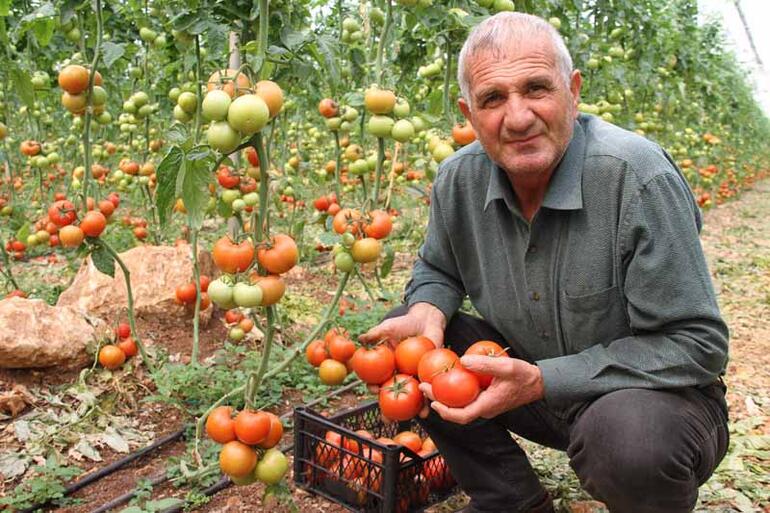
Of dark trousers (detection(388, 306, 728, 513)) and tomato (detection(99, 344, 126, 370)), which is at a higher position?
dark trousers (detection(388, 306, 728, 513))

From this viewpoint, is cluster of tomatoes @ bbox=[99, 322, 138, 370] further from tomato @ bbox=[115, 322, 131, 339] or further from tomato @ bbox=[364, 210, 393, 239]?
tomato @ bbox=[364, 210, 393, 239]

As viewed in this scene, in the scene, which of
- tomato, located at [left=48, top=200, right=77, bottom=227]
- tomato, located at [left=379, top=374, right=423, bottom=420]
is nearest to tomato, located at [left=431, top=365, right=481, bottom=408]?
tomato, located at [left=379, top=374, right=423, bottom=420]

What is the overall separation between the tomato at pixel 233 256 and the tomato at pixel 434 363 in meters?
0.54

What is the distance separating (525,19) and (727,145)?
44.4 ft

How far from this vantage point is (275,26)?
7.62 ft

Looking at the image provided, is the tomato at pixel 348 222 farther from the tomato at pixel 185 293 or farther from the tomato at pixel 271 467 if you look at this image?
the tomato at pixel 185 293

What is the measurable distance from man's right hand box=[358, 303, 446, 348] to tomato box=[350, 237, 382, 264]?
21 centimetres

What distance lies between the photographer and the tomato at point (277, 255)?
1.84 meters

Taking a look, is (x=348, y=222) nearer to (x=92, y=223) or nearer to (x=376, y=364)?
(x=376, y=364)

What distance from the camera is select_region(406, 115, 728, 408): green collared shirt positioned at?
5.61ft

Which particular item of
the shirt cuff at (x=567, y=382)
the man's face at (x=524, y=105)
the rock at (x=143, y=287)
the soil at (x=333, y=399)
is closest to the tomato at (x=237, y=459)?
the soil at (x=333, y=399)

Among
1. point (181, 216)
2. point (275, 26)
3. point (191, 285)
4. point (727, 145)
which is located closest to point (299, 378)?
point (191, 285)

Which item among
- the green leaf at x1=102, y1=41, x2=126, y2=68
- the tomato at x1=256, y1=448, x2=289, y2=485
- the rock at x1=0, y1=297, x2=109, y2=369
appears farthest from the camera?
the rock at x1=0, y1=297, x2=109, y2=369

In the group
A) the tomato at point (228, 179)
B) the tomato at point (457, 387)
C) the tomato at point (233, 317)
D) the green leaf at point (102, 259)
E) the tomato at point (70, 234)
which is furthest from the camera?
the tomato at point (233, 317)
